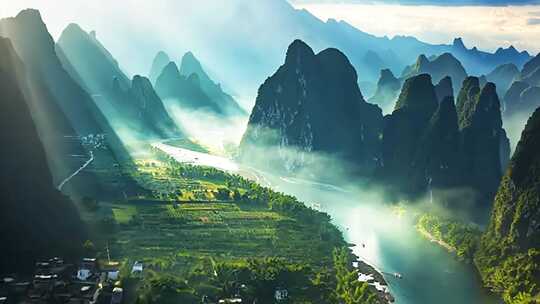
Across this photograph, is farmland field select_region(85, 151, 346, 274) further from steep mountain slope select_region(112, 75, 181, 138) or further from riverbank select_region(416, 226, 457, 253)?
steep mountain slope select_region(112, 75, 181, 138)

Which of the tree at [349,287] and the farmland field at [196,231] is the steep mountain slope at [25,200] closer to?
the farmland field at [196,231]

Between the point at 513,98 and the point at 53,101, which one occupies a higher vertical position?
the point at 513,98

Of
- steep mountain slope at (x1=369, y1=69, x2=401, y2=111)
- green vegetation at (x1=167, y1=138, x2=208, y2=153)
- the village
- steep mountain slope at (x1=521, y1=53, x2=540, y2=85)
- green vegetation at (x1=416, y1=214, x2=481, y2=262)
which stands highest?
steep mountain slope at (x1=521, y1=53, x2=540, y2=85)

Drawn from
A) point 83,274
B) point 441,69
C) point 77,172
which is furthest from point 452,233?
point 441,69

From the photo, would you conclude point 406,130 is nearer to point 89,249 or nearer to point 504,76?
point 89,249

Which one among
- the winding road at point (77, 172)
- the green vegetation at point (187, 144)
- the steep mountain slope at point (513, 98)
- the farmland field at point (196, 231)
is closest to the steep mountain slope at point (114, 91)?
the green vegetation at point (187, 144)

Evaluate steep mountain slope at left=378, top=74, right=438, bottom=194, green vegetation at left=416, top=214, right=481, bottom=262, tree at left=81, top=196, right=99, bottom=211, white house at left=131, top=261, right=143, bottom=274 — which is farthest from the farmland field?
steep mountain slope at left=378, top=74, right=438, bottom=194
